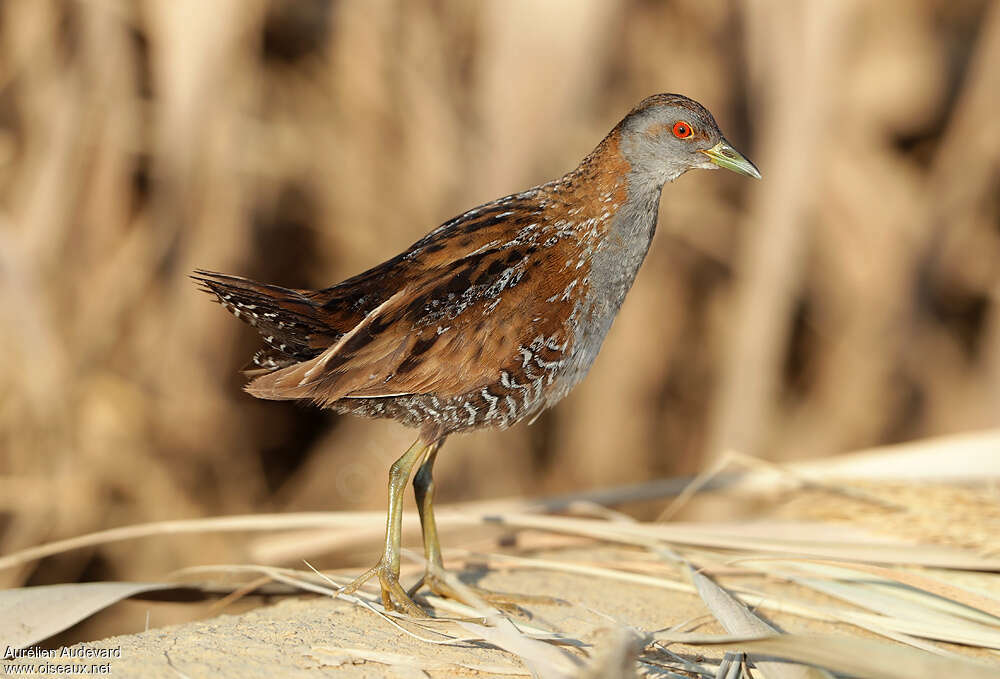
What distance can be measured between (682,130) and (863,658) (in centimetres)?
107

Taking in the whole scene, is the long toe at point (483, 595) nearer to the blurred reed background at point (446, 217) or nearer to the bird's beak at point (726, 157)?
the bird's beak at point (726, 157)

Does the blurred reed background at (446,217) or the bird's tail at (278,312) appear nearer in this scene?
the bird's tail at (278,312)

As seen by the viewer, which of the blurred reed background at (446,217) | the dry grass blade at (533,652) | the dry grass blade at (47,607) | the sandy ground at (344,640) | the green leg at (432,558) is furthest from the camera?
the blurred reed background at (446,217)

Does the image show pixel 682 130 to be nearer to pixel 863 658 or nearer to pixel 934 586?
pixel 934 586

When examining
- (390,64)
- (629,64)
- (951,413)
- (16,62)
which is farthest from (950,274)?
(16,62)

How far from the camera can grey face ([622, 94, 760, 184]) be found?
6.36 ft

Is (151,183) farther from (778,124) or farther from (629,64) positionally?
(778,124)

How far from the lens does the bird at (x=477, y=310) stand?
173 centimetres

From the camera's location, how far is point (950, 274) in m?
4.08

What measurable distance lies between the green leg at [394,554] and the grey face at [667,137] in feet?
2.24

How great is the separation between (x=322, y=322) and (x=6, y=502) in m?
1.92

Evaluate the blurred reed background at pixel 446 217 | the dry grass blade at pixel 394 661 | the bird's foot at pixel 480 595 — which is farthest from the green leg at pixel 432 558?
the blurred reed background at pixel 446 217

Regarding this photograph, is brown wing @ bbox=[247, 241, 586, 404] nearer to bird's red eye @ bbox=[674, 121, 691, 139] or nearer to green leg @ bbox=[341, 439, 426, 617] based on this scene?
green leg @ bbox=[341, 439, 426, 617]

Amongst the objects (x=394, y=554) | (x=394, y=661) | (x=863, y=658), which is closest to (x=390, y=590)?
(x=394, y=554)
